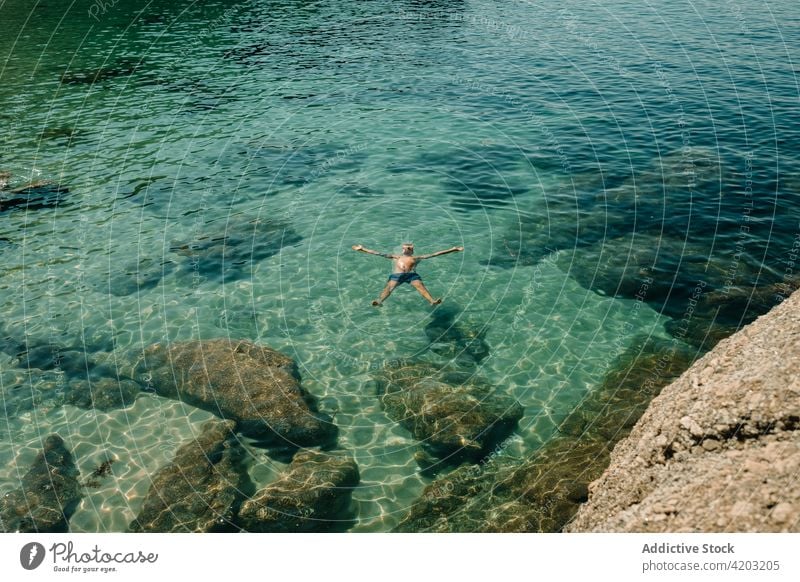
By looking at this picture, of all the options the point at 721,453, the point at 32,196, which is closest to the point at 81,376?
the point at 32,196

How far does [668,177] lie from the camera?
26812 mm

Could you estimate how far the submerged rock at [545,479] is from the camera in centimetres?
1234

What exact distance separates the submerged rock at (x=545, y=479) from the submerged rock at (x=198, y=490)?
165 inches

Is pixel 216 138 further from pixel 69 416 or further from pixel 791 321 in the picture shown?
pixel 791 321

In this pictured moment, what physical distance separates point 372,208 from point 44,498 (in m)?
16.9

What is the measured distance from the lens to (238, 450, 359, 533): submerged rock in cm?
1264

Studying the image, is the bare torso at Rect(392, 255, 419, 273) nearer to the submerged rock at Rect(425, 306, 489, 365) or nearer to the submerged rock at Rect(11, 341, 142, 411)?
the submerged rock at Rect(425, 306, 489, 365)

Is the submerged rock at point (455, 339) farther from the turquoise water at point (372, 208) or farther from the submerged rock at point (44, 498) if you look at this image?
the submerged rock at point (44, 498)

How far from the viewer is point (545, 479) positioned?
1303 cm

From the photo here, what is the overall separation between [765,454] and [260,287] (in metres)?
17.1

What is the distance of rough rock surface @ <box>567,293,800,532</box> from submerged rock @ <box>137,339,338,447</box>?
7.40 metres

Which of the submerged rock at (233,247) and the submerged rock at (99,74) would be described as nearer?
the submerged rock at (233,247)

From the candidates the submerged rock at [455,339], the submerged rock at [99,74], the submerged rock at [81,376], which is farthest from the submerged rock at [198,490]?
the submerged rock at [99,74]

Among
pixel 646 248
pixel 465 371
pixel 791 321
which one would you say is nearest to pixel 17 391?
pixel 465 371
